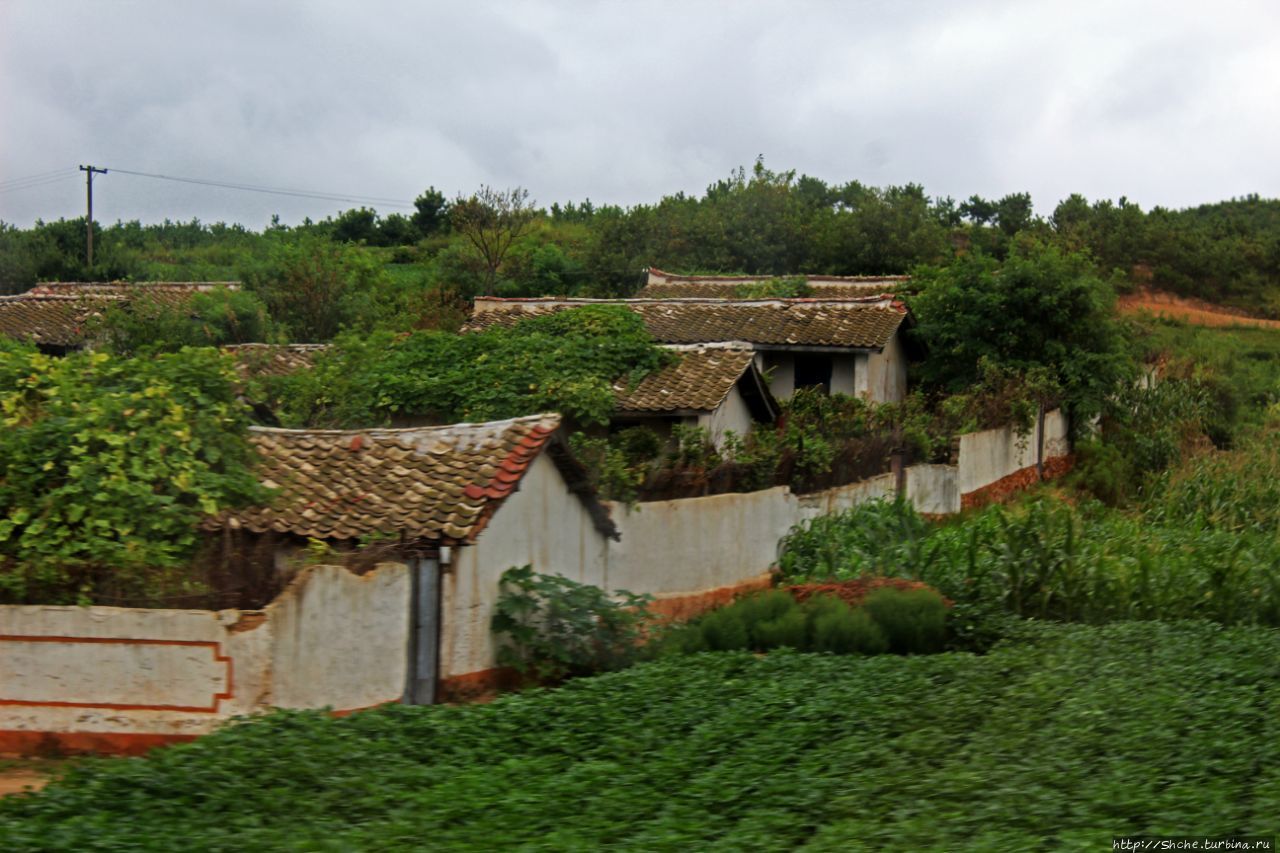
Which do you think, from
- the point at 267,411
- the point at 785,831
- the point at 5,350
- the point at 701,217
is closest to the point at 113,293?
the point at 267,411

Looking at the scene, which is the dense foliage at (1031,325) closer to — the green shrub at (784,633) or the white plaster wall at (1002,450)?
the white plaster wall at (1002,450)

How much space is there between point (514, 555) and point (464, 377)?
9149 millimetres

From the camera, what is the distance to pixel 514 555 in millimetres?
12836


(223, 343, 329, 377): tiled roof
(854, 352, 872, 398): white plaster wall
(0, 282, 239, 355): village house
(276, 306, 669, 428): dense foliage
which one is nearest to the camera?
(276, 306, 669, 428): dense foliage

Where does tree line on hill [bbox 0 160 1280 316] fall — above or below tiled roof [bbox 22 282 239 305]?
above

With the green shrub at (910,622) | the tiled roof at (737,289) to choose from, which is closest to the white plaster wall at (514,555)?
the green shrub at (910,622)

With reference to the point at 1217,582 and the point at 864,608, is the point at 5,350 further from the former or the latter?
the point at 1217,582

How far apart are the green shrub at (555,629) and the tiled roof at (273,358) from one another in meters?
11.7

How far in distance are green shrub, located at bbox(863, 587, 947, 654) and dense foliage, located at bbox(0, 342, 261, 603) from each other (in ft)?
20.5

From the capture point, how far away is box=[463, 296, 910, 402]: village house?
2947 cm

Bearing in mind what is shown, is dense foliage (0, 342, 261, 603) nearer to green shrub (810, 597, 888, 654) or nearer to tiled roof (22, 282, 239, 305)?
green shrub (810, 597, 888, 654)

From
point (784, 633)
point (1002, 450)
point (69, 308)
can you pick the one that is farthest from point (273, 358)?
point (1002, 450)

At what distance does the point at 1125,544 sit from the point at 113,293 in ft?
83.6

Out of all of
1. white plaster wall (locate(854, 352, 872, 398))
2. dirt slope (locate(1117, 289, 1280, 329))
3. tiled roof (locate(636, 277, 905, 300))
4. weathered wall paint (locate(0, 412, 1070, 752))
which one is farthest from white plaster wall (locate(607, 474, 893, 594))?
dirt slope (locate(1117, 289, 1280, 329))
